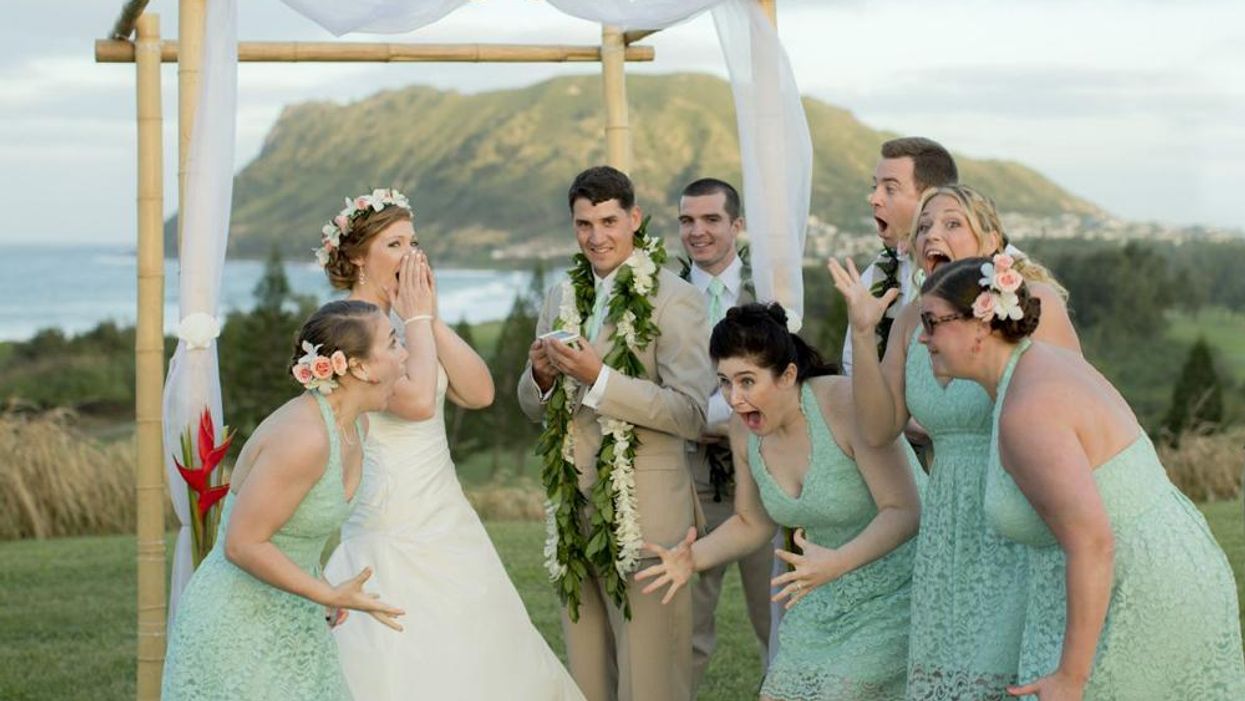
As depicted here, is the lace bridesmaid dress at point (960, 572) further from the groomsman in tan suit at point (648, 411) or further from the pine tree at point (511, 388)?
the pine tree at point (511, 388)

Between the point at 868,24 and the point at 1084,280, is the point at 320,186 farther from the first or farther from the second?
the point at 1084,280

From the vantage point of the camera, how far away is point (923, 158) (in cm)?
504

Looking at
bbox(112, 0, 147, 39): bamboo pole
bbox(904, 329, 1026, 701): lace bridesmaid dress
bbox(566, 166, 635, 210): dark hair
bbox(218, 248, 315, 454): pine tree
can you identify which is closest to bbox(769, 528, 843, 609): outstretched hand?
bbox(904, 329, 1026, 701): lace bridesmaid dress

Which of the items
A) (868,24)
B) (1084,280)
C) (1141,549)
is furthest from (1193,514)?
(868,24)

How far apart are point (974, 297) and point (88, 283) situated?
→ 5637 cm

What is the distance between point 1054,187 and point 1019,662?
53139 mm

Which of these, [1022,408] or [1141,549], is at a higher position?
[1022,408]

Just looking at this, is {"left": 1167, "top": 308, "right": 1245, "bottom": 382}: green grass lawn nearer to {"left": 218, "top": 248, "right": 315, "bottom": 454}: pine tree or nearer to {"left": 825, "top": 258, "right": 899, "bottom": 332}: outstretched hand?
{"left": 218, "top": 248, "right": 315, "bottom": 454}: pine tree

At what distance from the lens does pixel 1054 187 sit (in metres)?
54.7

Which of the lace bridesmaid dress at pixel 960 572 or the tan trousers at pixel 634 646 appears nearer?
the lace bridesmaid dress at pixel 960 572

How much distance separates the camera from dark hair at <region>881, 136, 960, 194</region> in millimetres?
5027

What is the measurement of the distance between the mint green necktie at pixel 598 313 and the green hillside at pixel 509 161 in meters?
40.6

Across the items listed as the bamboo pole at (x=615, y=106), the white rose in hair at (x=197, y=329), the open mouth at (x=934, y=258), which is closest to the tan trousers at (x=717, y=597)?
the bamboo pole at (x=615, y=106)

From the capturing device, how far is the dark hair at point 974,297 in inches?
142
